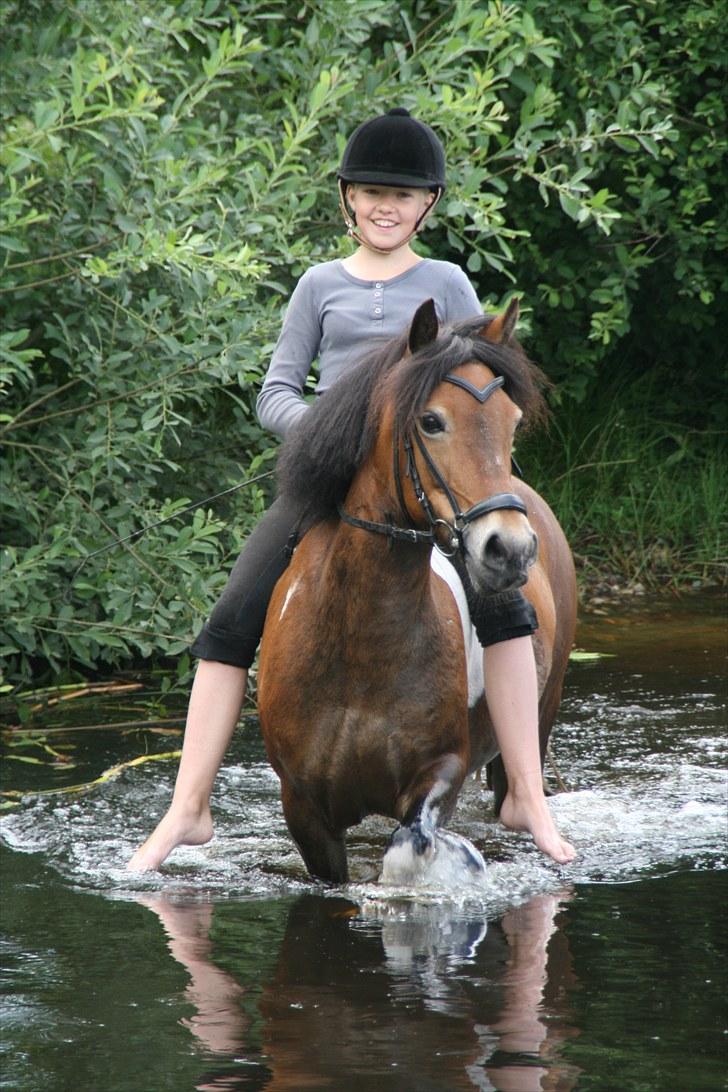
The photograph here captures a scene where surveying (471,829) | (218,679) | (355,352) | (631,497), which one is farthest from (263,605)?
(631,497)

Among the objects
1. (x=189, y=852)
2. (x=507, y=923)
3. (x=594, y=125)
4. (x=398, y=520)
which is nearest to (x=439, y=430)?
(x=398, y=520)

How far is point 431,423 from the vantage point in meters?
3.63

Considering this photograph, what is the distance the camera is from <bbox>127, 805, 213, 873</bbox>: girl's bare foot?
4.58 metres

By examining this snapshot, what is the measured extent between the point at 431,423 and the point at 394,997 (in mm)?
1280

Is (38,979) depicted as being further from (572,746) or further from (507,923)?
(572,746)

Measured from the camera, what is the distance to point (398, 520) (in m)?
3.83

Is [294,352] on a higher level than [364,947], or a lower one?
higher

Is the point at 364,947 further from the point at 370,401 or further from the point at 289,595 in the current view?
the point at 370,401

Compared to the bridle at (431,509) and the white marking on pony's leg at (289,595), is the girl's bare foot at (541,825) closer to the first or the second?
the white marking on pony's leg at (289,595)

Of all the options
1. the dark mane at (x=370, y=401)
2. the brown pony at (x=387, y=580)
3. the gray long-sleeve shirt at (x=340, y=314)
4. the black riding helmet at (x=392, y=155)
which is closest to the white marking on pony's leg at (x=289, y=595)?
the brown pony at (x=387, y=580)

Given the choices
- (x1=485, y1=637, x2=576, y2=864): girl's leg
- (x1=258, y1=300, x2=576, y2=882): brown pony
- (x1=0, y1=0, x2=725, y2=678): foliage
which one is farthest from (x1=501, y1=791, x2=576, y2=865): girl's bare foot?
(x1=0, y1=0, x2=725, y2=678): foliage

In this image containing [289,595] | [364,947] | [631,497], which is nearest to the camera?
[364,947]

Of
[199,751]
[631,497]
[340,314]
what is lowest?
[199,751]

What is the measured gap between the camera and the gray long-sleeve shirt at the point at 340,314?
4391 mm
